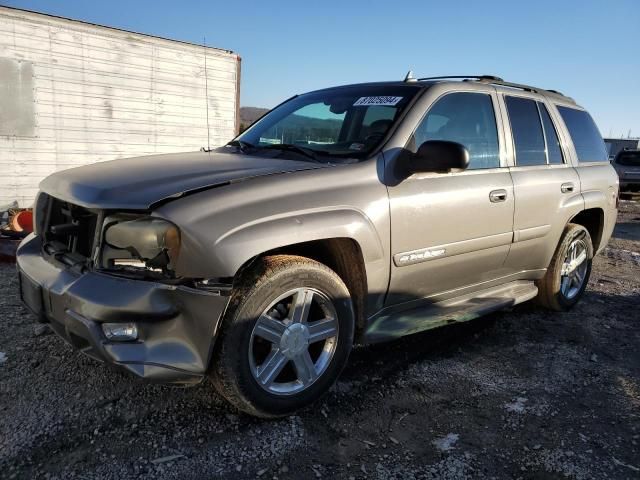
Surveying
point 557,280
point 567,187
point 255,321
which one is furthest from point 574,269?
point 255,321

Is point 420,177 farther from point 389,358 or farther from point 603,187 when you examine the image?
point 603,187

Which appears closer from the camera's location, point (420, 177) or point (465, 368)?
point (420, 177)

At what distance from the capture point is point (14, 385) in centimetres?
296

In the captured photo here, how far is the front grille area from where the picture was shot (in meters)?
2.70

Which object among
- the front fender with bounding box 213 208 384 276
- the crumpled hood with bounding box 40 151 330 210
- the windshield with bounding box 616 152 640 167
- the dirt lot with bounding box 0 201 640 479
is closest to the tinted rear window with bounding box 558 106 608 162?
the dirt lot with bounding box 0 201 640 479

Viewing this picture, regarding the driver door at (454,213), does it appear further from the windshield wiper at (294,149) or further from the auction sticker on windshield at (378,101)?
the windshield wiper at (294,149)

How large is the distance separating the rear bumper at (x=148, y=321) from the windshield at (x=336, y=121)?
134 cm

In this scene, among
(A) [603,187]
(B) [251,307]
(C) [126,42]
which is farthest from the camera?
(C) [126,42]

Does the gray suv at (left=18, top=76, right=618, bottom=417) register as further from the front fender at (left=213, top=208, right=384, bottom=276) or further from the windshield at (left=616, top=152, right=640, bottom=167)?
the windshield at (left=616, top=152, right=640, bottom=167)

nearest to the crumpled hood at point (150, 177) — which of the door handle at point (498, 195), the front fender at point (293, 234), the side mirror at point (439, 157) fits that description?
the front fender at point (293, 234)

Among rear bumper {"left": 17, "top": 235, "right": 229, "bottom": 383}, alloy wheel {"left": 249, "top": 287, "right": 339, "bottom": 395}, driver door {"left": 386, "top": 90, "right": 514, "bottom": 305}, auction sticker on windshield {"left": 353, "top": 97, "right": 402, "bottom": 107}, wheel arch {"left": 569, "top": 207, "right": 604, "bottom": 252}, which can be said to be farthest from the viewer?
wheel arch {"left": 569, "top": 207, "right": 604, "bottom": 252}

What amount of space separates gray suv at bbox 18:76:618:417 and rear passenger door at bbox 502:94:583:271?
18 mm

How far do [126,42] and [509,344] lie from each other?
7.35 metres

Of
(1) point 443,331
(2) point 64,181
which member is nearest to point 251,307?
(2) point 64,181
